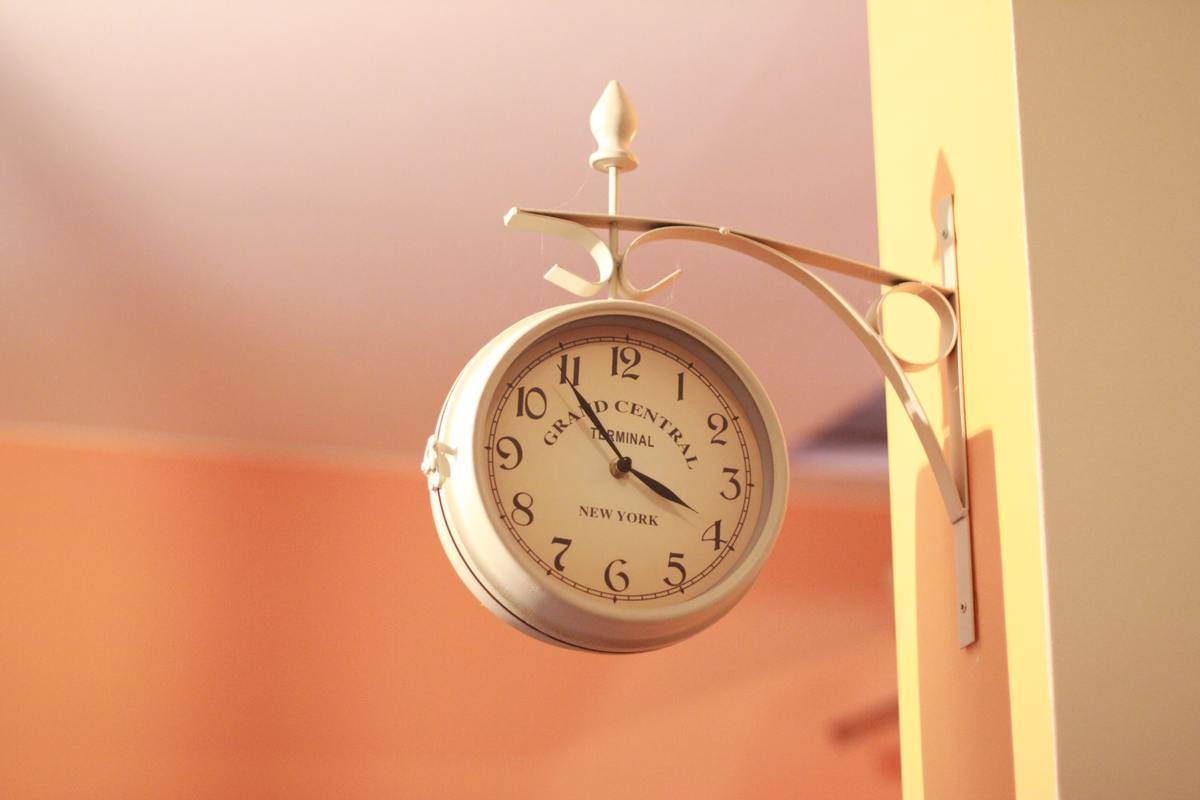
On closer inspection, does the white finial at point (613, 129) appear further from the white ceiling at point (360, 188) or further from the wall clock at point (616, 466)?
the white ceiling at point (360, 188)

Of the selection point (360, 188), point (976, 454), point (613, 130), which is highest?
point (360, 188)

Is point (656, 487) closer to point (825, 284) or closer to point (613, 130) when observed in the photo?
point (825, 284)

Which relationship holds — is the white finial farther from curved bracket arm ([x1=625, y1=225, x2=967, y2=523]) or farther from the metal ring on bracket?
the metal ring on bracket

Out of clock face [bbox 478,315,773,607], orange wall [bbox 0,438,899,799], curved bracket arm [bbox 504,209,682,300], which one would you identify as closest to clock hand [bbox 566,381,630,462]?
clock face [bbox 478,315,773,607]

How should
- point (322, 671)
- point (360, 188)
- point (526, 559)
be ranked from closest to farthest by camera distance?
point (526, 559)
point (360, 188)
point (322, 671)

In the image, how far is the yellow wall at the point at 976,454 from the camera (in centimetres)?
110

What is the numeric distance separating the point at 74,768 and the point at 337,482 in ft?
3.32

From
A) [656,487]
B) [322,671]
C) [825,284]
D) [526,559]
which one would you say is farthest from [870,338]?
[322,671]

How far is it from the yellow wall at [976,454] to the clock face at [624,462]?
0.21m

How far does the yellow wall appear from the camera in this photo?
3.61 ft

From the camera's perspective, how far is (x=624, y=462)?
3.76 ft

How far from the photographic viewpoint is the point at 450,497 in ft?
3.73

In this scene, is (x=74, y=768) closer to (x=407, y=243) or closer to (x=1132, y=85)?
(x=407, y=243)

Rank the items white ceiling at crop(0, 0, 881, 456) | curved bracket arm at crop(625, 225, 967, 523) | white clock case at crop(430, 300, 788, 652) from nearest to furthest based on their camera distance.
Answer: white clock case at crop(430, 300, 788, 652) → curved bracket arm at crop(625, 225, 967, 523) → white ceiling at crop(0, 0, 881, 456)
